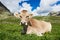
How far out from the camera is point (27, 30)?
657 inches

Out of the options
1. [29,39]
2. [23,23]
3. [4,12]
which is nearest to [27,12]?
[23,23]

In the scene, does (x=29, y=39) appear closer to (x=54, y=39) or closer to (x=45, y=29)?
(x=54, y=39)

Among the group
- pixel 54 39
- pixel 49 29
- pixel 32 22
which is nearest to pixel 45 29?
pixel 49 29

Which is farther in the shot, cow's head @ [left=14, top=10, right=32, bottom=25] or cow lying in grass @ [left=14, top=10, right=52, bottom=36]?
cow lying in grass @ [left=14, top=10, right=52, bottom=36]

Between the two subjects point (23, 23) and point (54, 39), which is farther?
point (23, 23)

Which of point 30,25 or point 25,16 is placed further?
point 30,25

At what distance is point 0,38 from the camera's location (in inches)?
471

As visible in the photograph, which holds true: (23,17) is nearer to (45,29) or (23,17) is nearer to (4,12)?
(45,29)

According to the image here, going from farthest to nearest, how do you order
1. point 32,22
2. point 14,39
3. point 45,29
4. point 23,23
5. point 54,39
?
point 45,29
point 32,22
point 23,23
point 54,39
point 14,39

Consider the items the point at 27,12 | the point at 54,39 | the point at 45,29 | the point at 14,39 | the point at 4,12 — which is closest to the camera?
the point at 14,39

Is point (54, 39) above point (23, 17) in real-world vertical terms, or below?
below

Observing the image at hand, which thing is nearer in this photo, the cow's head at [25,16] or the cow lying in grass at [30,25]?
the cow's head at [25,16]

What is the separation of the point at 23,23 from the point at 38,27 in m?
2.83

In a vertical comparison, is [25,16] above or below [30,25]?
above
